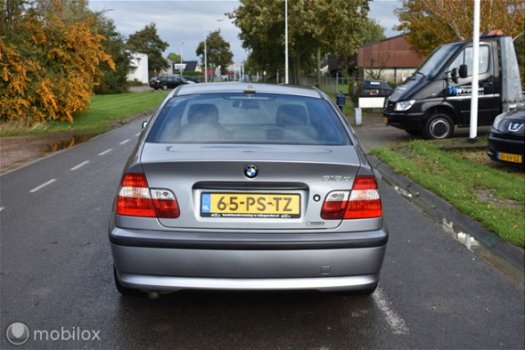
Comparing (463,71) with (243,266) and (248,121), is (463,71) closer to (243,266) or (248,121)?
(248,121)

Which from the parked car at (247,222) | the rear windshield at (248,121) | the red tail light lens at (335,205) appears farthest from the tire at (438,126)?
the red tail light lens at (335,205)

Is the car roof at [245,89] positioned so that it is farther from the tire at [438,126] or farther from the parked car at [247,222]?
the tire at [438,126]

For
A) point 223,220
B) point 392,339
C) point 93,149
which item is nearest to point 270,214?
point 223,220

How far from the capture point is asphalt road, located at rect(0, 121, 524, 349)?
12.7 feet

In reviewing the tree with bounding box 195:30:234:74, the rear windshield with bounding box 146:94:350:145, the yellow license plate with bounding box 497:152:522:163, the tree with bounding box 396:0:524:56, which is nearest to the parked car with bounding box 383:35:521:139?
the yellow license plate with bounding box 497:152:522:163

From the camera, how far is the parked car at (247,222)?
11.8 feet

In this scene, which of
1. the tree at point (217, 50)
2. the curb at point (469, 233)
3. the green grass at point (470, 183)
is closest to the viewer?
the curb at point (469, 233)

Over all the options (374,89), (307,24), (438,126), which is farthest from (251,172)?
(307,24)

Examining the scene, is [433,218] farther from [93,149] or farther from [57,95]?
[57,95]

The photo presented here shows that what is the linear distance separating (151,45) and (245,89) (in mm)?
89645

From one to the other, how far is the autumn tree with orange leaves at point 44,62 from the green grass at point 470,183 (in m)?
12.1

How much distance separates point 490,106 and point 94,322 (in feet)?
41.6

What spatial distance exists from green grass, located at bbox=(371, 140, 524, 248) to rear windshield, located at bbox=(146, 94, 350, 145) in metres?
2.60

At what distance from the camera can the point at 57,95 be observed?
2061 cm
